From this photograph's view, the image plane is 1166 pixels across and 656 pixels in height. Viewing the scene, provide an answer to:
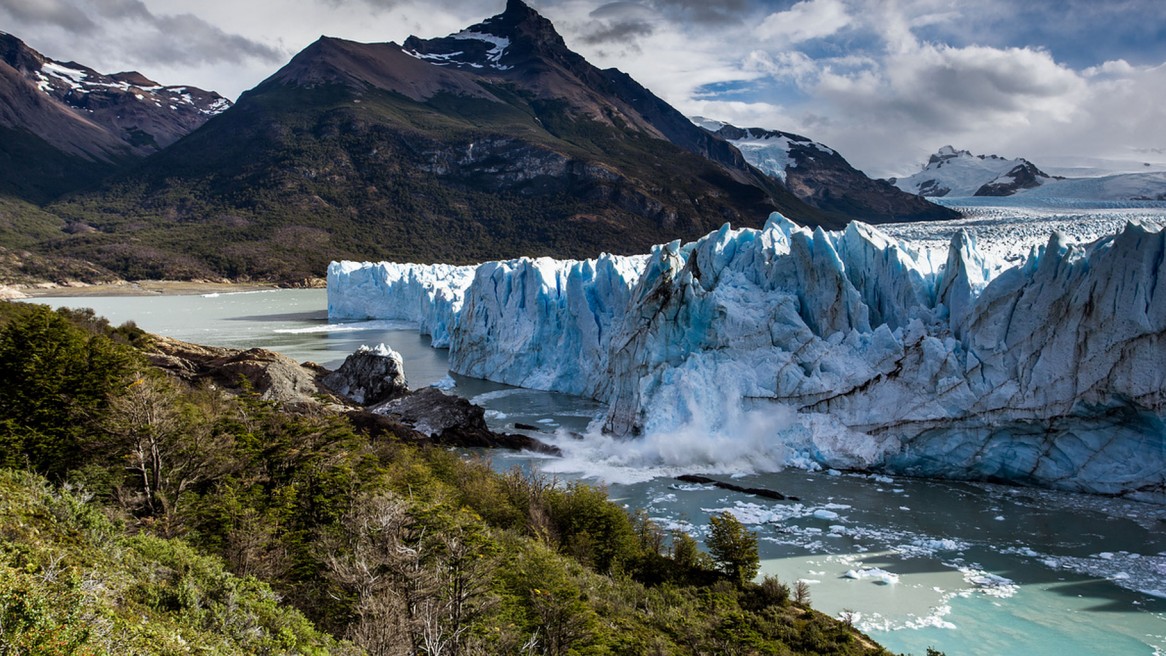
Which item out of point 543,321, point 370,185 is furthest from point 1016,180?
point 370,185

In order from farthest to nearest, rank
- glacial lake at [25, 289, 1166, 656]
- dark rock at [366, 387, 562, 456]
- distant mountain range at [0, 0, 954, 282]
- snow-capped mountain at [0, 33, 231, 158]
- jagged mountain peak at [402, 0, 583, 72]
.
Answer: jagged mountain peak at [402, 0, 583, 72], snow-capped mountain at [0, 33, 231, 158], distant mountain range at [0, 0, 954, 282], dark rock at [366, 387, 562, 456], glacial lake at [25, 289, 1166, 656]

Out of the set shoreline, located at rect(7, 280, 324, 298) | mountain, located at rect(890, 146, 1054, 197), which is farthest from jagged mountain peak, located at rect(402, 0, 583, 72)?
shoreline, located at rect(7, 280, 324, 298)

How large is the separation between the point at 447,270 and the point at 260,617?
43.7 m

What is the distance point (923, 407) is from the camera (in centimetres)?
1526

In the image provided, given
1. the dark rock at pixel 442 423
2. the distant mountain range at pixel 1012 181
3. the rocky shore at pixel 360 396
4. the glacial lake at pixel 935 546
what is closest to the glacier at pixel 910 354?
the glacial lake at pixel 935 546

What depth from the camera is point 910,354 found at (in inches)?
624

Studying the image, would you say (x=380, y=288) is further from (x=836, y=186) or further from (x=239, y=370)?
(x=836, y=186)

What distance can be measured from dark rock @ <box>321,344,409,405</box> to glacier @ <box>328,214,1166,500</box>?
270 inches

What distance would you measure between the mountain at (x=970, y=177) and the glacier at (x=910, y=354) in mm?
66941

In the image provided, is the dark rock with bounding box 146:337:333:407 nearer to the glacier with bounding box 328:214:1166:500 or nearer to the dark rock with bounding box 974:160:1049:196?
the glacier with bounding box 328:214:1166:500

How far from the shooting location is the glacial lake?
920 cm

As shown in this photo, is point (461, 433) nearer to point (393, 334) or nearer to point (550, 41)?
point (393, 334)

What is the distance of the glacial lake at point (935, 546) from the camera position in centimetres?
920

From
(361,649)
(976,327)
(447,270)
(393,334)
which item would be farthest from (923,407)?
(447,270)
